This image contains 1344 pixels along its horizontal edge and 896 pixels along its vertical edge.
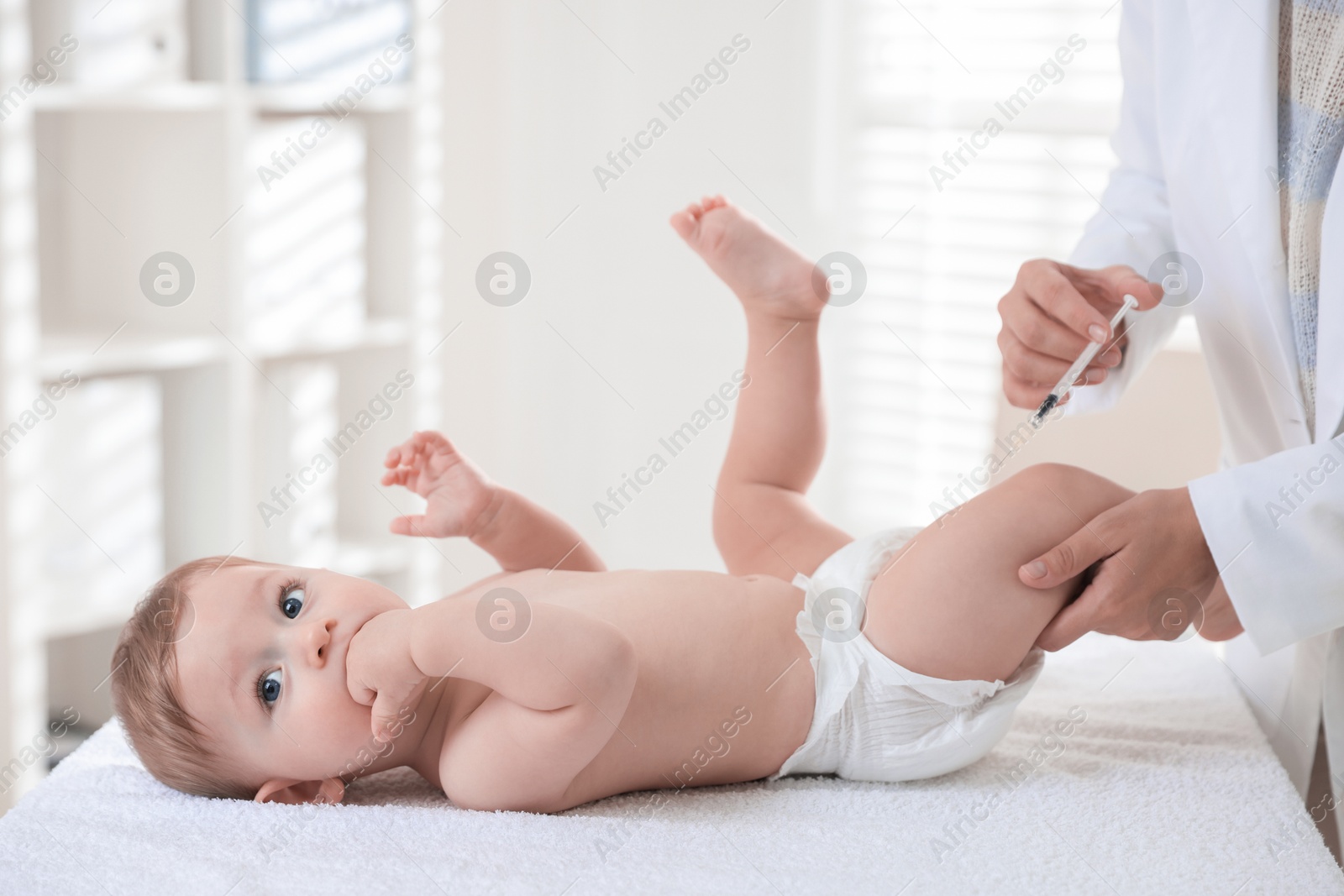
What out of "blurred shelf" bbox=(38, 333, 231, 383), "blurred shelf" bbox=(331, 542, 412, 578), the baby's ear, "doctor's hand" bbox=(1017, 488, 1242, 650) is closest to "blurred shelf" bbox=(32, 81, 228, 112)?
"blurred shelf" bbox=(38, 333, 231, 383)

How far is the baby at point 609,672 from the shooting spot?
91 cm

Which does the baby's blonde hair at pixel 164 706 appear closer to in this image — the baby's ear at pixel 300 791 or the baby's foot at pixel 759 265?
the baby's ear at pixel 300 791

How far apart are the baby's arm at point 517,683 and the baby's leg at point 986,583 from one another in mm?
250

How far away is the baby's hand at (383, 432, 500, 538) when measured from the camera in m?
1.23

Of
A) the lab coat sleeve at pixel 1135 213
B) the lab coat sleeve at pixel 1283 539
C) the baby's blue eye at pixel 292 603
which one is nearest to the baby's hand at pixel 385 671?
the baby's blue eye at pixel 292 603

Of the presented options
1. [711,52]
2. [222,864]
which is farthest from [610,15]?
[222,864]

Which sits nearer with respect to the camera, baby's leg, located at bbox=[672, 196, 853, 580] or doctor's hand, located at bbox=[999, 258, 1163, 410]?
Result: doctor's hand, located at bbox=[999, 258, 1163, 410]

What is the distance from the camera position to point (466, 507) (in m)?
1.23

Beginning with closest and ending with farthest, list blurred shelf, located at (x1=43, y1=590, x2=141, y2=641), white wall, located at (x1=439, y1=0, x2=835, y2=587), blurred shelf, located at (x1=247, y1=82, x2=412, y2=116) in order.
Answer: blurred shelf, located at (x1=43, y1=590, x2=141, y2=641)
blurred shelf, located at (x1=247, y1=82, x2=412, y2=116)
white wall, located at (x1=439, y1=0, x2=835, y2=587)

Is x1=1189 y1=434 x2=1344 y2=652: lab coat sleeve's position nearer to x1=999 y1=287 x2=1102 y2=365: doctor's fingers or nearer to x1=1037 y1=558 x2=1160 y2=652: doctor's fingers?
x1=1037 y1=558 x2=1160 y2=652: doctor's fingers

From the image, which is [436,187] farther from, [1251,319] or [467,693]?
[1251,319]

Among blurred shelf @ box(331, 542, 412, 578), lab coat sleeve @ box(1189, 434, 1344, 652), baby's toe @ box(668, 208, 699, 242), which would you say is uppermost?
baby's toe @ box(668, 208, 699, 242)

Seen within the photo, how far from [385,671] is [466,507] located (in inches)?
13.6

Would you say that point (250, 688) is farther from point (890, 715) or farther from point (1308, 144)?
point (1308, 144)
